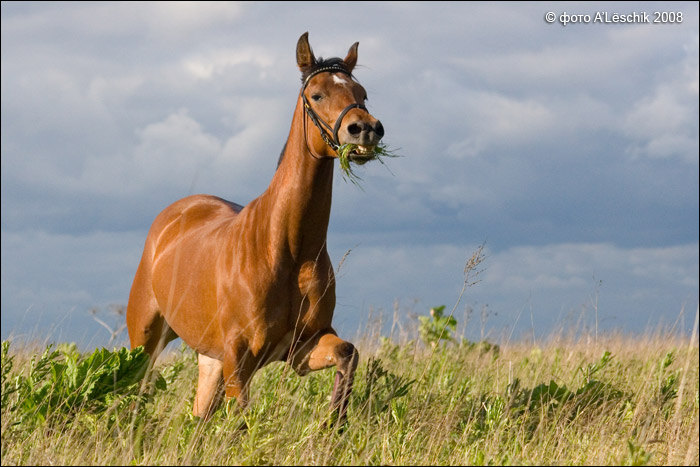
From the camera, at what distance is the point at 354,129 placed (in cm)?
448

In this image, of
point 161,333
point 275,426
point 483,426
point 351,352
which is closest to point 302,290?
point 351,352

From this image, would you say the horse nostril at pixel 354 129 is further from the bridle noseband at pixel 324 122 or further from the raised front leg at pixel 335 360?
the raised front leg at pixel 335 360

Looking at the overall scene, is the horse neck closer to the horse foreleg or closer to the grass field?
the grass field

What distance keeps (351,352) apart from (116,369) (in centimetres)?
144

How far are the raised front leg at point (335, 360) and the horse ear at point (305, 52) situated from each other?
5.76ft

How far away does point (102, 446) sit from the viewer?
174 inches

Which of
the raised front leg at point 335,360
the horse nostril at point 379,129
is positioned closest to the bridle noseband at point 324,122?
the horse nostril at point 379,129

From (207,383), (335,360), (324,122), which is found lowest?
(207,383)

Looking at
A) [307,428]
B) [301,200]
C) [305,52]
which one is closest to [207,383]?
[307,428]

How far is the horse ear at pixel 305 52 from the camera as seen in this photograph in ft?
16.8

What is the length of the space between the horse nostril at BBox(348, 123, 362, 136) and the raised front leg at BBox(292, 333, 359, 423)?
48.8 inches

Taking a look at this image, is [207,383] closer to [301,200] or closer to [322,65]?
[301,200]

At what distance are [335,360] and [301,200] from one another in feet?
3.29

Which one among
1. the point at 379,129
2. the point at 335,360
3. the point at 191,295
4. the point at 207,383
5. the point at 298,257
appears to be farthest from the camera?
the point at 207,383
